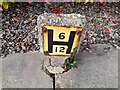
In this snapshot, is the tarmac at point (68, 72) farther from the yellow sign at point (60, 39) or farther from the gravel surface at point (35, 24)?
the yellow sign at point (60, 39)

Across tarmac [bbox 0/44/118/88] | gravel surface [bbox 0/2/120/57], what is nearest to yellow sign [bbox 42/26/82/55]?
tarmac [bbox 0/44/118/88]

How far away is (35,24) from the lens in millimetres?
2398

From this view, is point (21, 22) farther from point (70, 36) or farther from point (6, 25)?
point (70, 36)

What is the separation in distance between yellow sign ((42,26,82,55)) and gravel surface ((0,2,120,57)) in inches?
14.7

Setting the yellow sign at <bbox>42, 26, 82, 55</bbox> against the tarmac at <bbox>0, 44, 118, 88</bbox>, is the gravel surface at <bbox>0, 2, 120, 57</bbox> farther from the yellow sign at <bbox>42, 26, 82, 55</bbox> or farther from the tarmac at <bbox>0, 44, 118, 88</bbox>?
the yellow sign at <bbox>42, 26, 82, 55</bbox>

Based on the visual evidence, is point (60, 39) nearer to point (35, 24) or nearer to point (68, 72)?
point (68, 72)

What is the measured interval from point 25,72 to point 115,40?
74 centimetres

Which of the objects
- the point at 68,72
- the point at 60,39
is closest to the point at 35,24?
the point at 68,72

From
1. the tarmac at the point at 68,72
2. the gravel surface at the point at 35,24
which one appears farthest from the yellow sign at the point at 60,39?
the gravel surface at the point at 35,24

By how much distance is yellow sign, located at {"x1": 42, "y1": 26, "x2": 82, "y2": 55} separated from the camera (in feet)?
5.50

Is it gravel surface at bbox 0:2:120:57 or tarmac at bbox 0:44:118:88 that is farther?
gravel surface at bbox 0:2:120:57

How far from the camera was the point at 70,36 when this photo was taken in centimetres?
173

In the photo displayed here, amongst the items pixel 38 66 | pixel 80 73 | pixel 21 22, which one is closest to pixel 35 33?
pixel 21 22

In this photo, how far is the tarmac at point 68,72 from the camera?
1.95m
